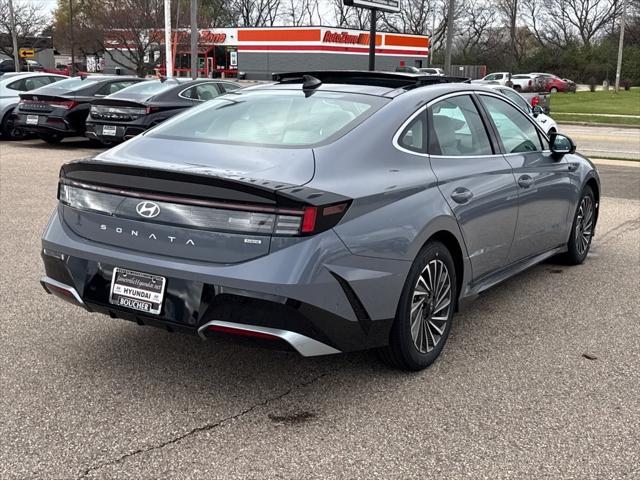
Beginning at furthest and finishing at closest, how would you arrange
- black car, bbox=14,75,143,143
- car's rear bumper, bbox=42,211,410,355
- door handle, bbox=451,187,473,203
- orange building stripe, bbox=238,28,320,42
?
orange building stripe, bbox=238,28,320,42 → black car, bbox=14,75,143,143 → door handle, bbox=451,187,473,203 → car's rear bumper, bbox=42,211,410,355

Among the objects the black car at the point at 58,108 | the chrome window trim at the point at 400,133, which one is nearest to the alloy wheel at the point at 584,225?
the chrome window trim at the point at 400,133

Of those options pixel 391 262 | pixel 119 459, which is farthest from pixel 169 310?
pixel 391 262

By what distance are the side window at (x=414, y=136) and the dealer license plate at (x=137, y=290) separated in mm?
1505

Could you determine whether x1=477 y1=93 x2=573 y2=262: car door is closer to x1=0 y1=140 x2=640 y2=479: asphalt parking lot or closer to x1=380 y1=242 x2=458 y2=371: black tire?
x1=0 y1=140 x2=640 y2=479: asphalt parking lot

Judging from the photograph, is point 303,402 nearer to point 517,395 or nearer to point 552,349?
point 517,395

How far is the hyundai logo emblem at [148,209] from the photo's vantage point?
3.45 meters

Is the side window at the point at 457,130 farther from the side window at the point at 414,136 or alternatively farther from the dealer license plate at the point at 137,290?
the dealer license plate at the point at 137,290

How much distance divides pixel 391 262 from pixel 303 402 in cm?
81

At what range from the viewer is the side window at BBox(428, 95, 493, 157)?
4305mm

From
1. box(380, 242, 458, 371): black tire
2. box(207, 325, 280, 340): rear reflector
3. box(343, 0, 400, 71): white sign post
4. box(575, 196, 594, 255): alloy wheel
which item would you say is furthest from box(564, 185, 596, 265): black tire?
box(343, 0, 400, 71): white sign post

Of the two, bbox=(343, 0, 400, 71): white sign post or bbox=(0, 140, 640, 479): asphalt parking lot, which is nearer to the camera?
bbox=(0, 140, 640, 479): asphalt parking lot

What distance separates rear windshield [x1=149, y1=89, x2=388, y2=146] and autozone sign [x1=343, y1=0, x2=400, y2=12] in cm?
1021

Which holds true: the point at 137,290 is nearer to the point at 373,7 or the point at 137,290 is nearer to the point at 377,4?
the point at 373,7

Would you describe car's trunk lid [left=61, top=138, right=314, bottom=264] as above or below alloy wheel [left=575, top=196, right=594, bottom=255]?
above
